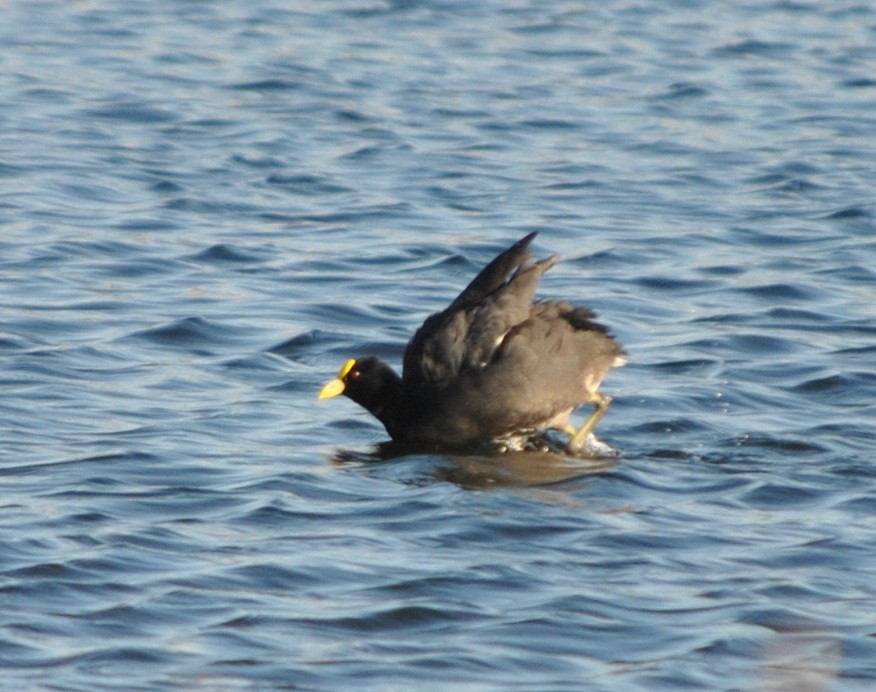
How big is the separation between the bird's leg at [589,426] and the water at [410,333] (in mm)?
135

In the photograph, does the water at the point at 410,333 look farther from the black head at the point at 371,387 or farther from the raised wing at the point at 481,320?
the raised wing at the point at 481,320

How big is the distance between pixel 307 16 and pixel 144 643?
16661 millimetres

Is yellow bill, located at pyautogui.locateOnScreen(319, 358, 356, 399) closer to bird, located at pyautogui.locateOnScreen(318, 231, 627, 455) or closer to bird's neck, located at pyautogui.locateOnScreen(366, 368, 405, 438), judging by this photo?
bird, located at pyautogui.locateOnScreen(318, 231, 627, 455)

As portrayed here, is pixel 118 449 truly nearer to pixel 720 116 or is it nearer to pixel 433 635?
pixel 433 635

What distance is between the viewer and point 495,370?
357 inches

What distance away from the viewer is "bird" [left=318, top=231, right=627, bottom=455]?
29.8 ft

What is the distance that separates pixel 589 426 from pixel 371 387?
1.14 metres

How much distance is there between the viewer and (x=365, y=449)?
9.26 meters

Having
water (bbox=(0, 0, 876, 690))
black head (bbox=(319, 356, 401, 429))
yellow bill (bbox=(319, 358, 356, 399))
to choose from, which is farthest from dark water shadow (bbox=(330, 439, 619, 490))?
yellow bill (bbox=(319, 358, 356, 399))

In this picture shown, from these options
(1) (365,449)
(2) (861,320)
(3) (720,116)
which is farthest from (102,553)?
(3) (720,116)

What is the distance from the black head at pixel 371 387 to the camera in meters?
9.39

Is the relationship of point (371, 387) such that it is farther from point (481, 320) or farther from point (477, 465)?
point (477, 465)

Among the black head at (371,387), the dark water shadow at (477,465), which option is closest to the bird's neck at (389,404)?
the black head at (371,387)

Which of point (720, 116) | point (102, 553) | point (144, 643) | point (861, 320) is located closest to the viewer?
point (144, 643)
